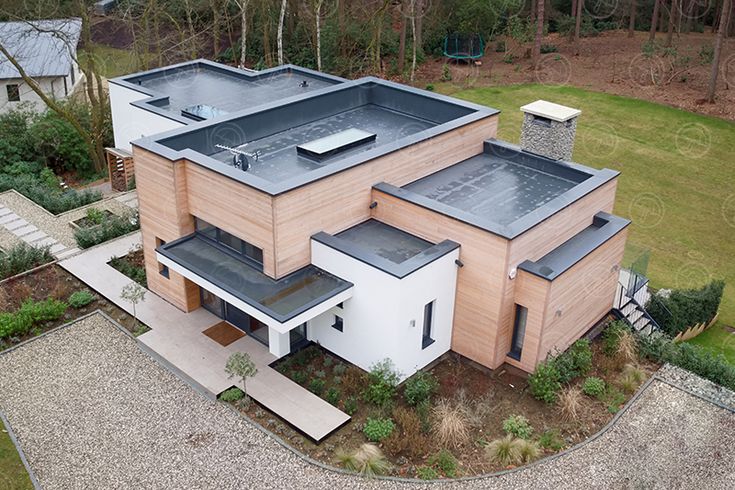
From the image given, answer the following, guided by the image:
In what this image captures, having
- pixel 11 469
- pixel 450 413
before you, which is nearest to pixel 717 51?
pixel 450 413

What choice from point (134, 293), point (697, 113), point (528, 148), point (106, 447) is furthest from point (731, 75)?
point (106, 447)

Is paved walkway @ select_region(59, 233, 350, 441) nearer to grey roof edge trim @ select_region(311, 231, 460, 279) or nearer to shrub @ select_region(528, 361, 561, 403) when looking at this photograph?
grey roof edge trim @ select_region(311, 231, 460, 279)

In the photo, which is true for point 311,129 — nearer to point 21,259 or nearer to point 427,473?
point 21,259

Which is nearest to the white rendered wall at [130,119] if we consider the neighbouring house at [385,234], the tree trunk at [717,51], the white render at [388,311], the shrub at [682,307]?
the neighbouring house at [385,234]

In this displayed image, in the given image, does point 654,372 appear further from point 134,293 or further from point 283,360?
point 134,293

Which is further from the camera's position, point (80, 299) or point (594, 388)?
point (80, 299)

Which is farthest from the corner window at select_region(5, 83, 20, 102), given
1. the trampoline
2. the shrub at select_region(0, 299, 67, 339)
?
the trampoline

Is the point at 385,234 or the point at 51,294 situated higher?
the point at 385,234
